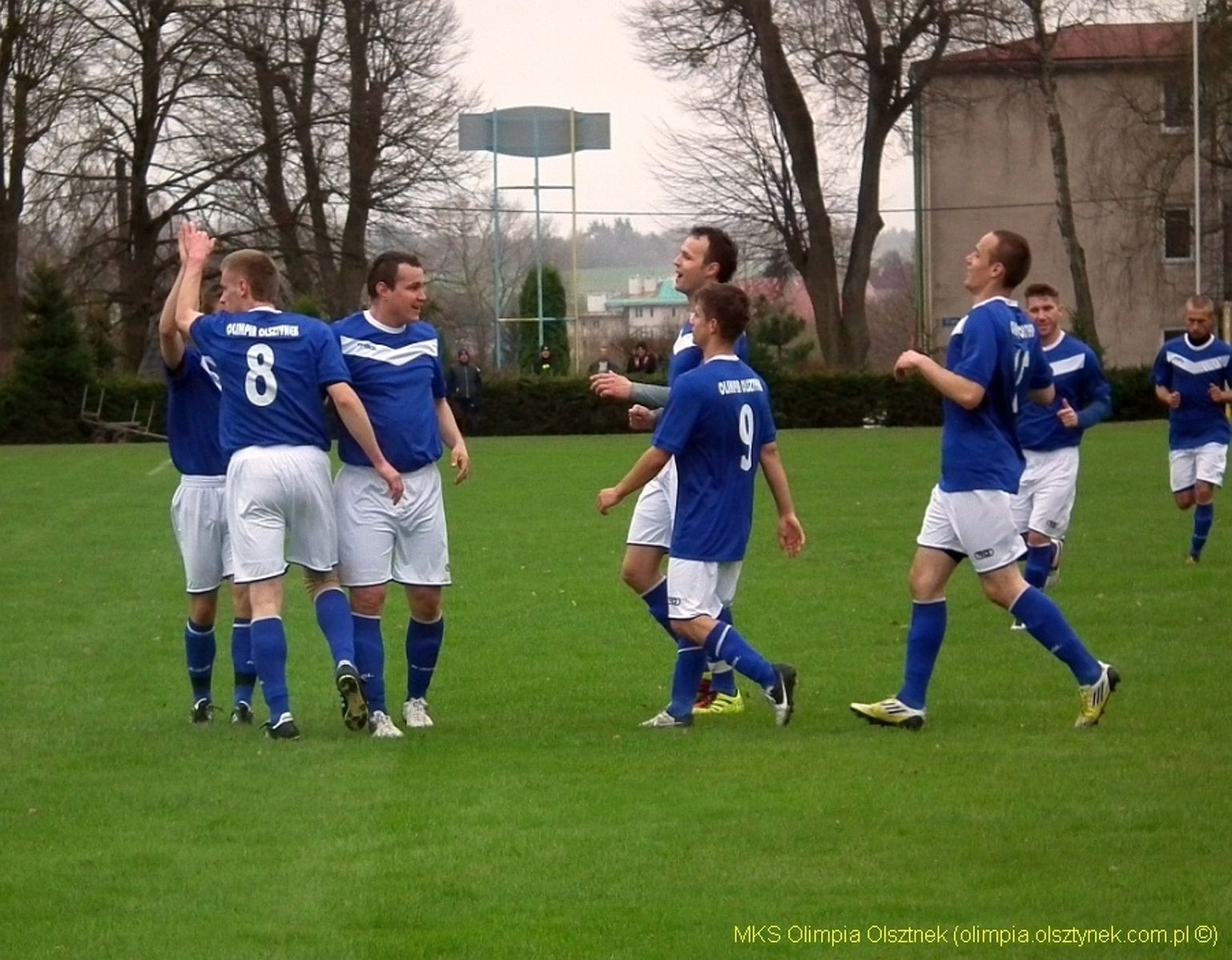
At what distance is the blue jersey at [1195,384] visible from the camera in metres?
15.4

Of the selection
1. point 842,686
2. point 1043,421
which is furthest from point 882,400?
point 842,686

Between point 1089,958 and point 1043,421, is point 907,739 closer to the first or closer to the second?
point 1089,958

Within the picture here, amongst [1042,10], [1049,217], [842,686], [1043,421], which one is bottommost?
[842,686]

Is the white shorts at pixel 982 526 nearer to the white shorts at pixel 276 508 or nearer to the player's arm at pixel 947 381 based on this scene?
the player's arm at pixel 947 381

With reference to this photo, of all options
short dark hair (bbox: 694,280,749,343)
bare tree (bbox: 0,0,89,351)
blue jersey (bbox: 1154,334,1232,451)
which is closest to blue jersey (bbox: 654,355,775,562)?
short dark hair (bbox: 694,280,749,343)

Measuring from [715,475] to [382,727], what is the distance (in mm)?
1763

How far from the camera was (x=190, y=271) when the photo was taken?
803 cm

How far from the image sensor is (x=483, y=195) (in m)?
54.9

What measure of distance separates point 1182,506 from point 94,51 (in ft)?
118

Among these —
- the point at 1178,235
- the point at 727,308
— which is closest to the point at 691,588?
the point at 727,308

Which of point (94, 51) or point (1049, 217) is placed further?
point (1049, 217)

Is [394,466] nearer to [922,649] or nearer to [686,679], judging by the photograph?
[686,679]

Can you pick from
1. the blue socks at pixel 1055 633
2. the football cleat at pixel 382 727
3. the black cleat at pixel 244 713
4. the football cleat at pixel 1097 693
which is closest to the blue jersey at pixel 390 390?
the football cleat at pixel 382 727

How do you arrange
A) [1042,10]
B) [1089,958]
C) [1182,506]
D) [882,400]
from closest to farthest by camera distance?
[1089,958]
[1182,506]
[882,400]
[1042,10]
